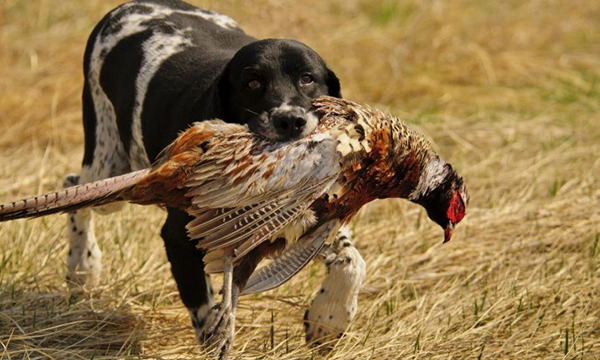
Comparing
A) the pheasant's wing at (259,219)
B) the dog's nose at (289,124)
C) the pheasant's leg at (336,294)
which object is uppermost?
the dog's nose at (289,124)

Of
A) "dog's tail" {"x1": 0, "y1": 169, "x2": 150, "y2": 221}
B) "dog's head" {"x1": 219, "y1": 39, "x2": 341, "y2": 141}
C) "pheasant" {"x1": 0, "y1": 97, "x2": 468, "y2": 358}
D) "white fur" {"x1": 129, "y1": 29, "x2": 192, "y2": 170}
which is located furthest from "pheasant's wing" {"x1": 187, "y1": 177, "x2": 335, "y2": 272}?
"white fur" {"x1": 129, "y1": 29, "x2": 192, "y2": 170}

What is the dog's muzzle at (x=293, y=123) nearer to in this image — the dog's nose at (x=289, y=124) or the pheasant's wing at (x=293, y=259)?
the dog's nose at (x=289, y=124)

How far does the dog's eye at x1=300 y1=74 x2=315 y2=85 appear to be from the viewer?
4184 millimetres

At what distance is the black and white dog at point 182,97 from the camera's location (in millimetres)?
4145

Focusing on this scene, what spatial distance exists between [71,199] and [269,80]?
96 centimetres

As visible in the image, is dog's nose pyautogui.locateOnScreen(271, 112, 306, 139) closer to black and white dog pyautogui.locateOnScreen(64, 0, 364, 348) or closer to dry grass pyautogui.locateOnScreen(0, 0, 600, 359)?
black and white dog pyautogui.locateOnScreen(64, 0, 364, 348)

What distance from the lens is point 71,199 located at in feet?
11.5

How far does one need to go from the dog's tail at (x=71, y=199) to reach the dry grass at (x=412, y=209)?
85 centimetres

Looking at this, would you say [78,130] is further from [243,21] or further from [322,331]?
[322,331]

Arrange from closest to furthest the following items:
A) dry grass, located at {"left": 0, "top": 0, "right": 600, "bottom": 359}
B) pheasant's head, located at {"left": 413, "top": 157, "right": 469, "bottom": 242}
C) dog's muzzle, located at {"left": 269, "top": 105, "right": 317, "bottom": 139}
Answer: dog's muzzle, located at {"left": 269, "top": 105, "right": 317, "bottom": 139} → pheasant's head, located at {"left": 413, "top": 157, "right": 469, "bottom": 242} → dry grass, located at {"left": 0, "top": 0, "right": 600, "bottom": 359}

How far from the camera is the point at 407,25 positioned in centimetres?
958

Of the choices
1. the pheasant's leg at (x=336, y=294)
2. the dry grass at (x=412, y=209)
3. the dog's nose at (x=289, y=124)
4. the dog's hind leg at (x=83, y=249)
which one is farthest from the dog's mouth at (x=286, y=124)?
the dog's hind leg at (x=83, y=249)

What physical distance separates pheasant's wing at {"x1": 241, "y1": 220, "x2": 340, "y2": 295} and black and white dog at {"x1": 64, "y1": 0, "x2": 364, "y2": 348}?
342 millimetres

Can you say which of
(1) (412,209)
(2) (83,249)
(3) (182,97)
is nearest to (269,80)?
(3) (182,97)
